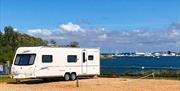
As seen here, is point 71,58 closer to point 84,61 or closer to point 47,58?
point 84,61

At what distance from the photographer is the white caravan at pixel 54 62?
89.4 feet

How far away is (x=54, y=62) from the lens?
2839cm

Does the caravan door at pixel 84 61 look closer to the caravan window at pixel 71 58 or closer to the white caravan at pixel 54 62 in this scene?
the white caravan at pixel 54 62

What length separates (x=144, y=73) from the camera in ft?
110

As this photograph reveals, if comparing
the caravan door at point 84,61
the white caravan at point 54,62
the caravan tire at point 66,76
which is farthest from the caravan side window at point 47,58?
the caravan door at point 84,61

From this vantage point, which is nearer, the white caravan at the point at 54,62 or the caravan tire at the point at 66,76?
the white caravan at the point at 54,62

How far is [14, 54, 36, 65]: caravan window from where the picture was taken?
2736cm

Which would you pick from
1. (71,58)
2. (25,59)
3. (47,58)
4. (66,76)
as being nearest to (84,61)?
Result: (71,58)

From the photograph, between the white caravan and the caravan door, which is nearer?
the white caravan

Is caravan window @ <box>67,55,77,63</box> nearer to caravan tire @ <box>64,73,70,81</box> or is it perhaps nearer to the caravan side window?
caravan tire @ <box>64,73,70,81</box>

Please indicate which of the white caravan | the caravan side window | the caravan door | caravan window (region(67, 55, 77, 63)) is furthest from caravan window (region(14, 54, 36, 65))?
the caravan door

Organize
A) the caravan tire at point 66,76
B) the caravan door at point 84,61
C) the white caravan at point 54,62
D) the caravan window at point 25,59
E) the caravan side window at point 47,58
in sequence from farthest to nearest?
the caravan door at point 84,61, the caravan tire at point 66,76, the caravan side window at point 47,58, the caravan window at point 25,59, the white caravan at point 54,62

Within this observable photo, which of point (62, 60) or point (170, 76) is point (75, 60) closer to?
point (62, 60)

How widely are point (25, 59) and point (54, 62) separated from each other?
185cm
